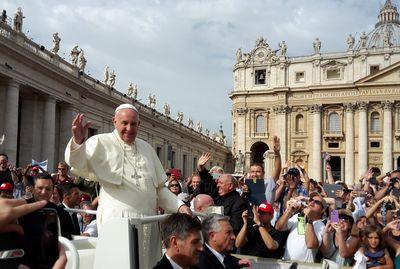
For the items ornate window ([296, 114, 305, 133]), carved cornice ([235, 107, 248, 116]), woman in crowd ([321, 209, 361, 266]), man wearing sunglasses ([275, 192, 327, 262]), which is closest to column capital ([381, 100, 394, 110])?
ornate window ([296, 114, 305, 133])

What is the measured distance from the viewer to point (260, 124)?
2608 inches

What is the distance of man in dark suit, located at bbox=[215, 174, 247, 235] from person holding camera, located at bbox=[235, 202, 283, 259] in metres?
0.29

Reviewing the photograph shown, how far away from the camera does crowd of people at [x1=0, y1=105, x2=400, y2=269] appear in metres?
3.42

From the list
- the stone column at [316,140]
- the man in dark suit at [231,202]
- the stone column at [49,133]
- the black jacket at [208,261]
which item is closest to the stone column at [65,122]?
the stone column at [49,133]

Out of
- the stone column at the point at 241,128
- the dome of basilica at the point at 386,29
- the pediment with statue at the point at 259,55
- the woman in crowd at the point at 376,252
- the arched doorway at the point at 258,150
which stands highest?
the dome of basilica at the point at 386,29

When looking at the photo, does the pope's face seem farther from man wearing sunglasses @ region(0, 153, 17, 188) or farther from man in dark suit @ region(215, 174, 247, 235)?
man wearing sunglasses @ region(0, 153, 17, 188)

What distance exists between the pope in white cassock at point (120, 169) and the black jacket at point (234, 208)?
1664 mm

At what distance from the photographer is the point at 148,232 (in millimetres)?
3574

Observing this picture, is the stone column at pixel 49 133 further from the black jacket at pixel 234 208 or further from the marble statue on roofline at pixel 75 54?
the black jacket at pixel 234 208

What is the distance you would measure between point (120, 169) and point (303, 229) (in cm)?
256

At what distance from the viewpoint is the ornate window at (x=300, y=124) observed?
64250 mm

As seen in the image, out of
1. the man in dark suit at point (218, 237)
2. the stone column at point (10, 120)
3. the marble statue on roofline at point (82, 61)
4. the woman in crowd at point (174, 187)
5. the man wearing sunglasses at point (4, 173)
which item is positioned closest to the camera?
the man in dark suit at point (218, 237)

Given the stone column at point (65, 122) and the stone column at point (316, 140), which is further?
the stone column at point (316, 140)

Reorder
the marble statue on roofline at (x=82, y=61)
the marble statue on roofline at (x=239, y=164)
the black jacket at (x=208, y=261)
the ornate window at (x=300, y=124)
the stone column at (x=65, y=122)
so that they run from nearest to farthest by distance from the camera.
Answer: the black jacket at (x=208, y=261) < the stone column at (x=65, y=122) < the marble statue on roofline at (x=82, y=61) < the marble statue on roofline at (x=239, y=164) < the ornate window at (x=300, y=124)
